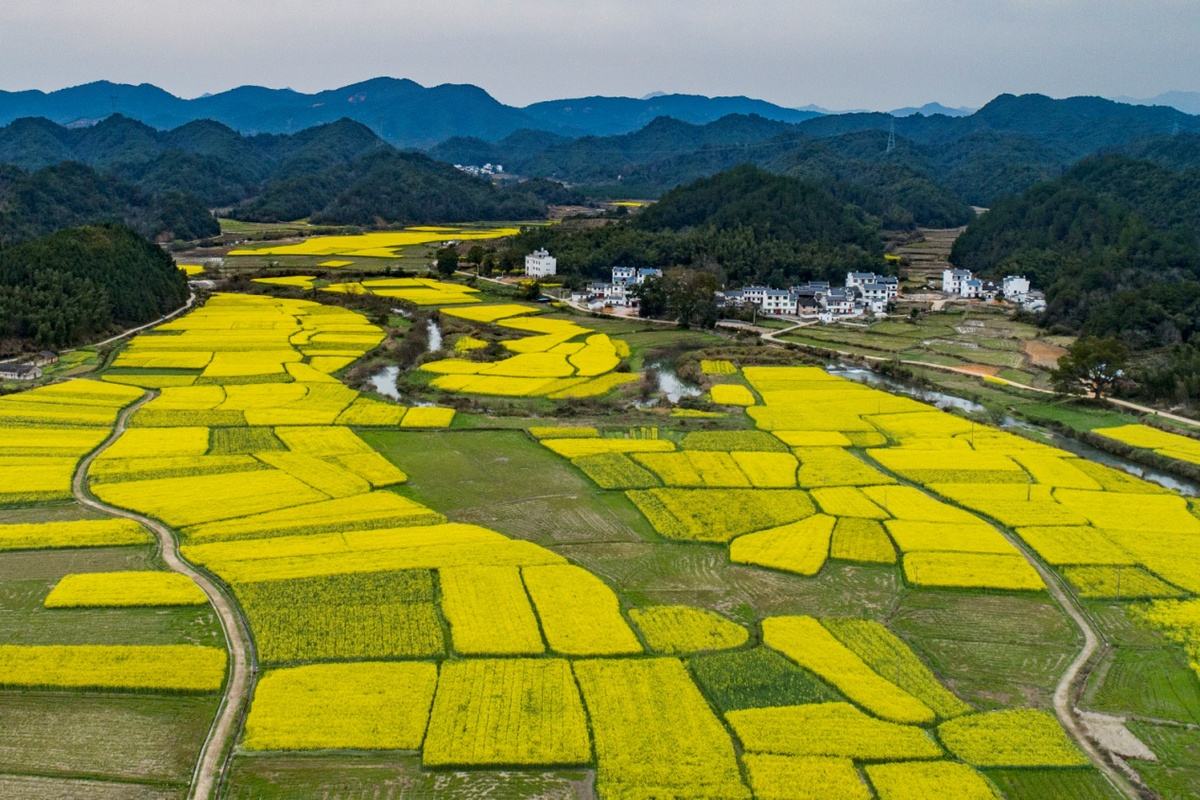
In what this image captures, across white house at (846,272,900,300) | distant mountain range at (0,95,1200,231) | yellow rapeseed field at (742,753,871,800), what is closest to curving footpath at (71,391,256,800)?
yellow rapeseed field at (742,753,871,800)

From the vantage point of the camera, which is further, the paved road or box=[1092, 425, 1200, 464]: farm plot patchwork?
the paved road

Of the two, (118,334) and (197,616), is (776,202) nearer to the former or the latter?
(118,334)

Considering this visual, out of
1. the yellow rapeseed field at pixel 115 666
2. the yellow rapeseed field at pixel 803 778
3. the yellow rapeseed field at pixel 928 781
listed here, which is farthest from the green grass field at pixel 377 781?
the yellow rapeseed field at pixel 928 781

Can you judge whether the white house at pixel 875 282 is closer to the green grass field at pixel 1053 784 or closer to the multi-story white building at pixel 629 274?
the multi-story white building at pixel 629 274

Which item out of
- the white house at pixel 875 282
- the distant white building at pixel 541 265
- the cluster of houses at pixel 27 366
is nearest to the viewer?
the cluster of houses at pixel 27 366

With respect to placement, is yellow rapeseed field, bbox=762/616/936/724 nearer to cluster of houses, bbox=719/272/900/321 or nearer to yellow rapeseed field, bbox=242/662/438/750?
yellow rapeseed field, bbox=242/662/438/750
